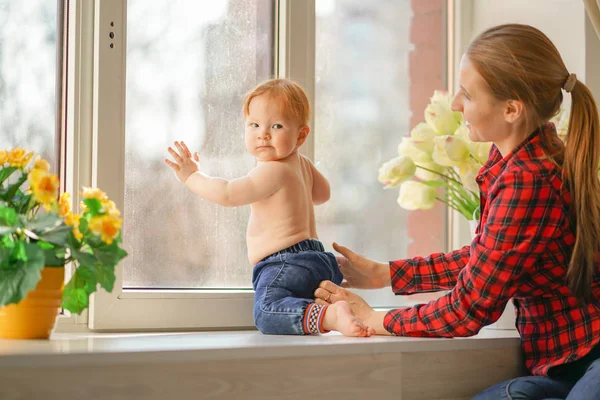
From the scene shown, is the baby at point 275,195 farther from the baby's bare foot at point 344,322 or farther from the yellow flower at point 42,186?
the yellow flower at point 42,186

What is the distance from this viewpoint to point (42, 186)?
1.26 m

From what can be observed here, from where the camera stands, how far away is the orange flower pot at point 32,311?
4.25 feet

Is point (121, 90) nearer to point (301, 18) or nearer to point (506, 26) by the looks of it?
point (301, 18)

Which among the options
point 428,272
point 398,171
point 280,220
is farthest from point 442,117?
point 280,220

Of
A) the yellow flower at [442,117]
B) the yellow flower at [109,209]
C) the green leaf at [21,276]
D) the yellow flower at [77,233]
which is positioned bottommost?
the green leaf at [21,276]

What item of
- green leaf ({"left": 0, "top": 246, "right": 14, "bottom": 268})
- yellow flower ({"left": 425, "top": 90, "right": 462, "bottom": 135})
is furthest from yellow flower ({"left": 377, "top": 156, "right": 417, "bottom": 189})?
green leaf ({"left": 0, "top": 246, "right": 14, "bottom": 268})

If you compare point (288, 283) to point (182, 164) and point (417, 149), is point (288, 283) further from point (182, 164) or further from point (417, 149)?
point (417, 149)

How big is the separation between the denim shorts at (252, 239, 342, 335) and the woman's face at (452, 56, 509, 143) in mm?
414

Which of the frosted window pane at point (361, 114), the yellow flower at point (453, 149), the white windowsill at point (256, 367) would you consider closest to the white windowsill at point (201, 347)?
the white windowsill at point (256, 367)

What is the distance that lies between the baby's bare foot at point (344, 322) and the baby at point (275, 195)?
0.10 m

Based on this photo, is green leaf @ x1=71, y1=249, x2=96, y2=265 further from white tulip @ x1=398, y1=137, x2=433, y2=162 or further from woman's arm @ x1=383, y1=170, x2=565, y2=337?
white tulip @ x1=398, y1=137, x2=433, y2=162

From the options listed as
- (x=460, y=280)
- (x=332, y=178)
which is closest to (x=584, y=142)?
(x=460, y=280)

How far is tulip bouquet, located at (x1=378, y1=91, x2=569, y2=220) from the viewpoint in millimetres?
1874

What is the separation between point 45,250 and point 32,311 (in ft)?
0.36
